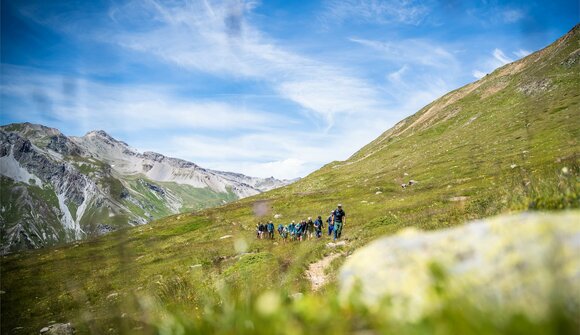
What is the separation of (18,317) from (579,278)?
33.6 metres

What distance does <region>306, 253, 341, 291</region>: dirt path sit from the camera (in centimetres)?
1578

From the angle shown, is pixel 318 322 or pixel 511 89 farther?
pixel 511 89

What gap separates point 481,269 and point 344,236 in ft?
85.2

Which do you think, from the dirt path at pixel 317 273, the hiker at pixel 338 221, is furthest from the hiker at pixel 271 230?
the dirt path at pixel 317 273

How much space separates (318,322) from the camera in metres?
2.75

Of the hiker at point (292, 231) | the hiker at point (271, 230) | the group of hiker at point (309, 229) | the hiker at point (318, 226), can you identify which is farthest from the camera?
the hiker at point (271, 230)

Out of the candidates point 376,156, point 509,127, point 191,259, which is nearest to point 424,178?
point 509,127

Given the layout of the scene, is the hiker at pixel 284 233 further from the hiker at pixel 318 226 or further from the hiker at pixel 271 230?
the hiker at pixel 318 226

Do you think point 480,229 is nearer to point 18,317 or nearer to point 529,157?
point 18,317

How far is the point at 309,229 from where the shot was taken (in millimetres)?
34500

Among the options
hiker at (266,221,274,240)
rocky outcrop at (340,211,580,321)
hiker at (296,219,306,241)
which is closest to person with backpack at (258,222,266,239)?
hiker at (266,221,274,240)

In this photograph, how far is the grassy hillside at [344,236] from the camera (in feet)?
10.3

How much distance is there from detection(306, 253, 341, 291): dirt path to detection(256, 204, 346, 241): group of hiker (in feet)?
18.8

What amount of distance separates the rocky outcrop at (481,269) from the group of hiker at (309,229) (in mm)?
24142
